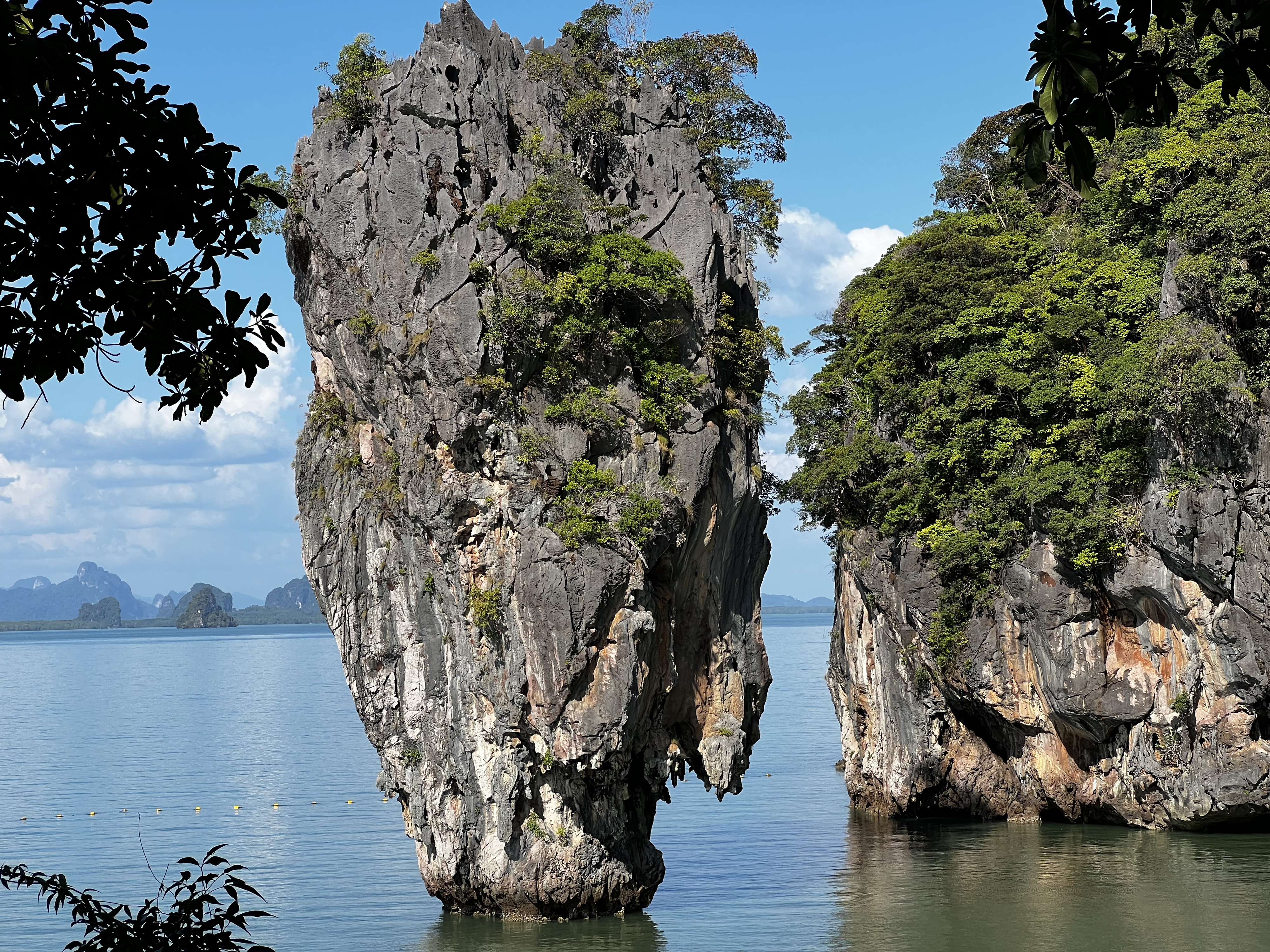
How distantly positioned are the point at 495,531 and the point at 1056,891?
13.2 m

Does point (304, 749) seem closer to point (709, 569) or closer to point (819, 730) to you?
point (819, 730)

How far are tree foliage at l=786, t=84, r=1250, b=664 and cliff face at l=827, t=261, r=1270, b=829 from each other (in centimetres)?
67

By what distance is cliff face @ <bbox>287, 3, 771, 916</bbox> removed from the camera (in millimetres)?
21453

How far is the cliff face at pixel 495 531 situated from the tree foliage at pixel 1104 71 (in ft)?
53.5

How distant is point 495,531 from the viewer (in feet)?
72.2

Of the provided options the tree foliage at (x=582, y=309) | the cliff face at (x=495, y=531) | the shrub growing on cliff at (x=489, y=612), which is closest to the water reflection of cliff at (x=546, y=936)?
the cliff face at (x=495, y=531)

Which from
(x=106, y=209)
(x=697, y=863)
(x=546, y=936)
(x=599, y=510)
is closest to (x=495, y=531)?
(x=599, y=510)

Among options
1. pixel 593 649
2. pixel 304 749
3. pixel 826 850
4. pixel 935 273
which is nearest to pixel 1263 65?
pixel 593 649

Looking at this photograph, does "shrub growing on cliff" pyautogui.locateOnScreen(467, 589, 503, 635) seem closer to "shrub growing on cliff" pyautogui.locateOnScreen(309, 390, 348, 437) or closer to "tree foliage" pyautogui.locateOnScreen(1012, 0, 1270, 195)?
"shrub growing on cliff" pyautogui.locateOnScreen(309, 390, 348, 437)

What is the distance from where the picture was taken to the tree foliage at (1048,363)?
Answer: 24.9 m

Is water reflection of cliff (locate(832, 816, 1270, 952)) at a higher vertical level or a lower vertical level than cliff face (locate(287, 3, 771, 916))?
lower

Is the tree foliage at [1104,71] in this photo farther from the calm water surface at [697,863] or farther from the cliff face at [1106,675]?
the cliff face at [1106,675]

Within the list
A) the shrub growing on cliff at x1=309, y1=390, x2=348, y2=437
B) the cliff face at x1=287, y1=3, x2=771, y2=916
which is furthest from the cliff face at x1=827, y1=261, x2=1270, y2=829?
the shrub growing on cliff at x1=309, y1=390, x2=348, y2=437

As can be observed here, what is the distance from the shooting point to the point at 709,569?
77.9ft
